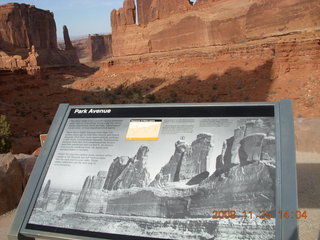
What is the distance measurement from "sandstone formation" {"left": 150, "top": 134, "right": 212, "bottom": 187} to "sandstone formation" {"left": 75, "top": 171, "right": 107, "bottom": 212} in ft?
1.44

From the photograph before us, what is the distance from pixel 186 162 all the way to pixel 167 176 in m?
0.18

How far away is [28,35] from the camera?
188 feet

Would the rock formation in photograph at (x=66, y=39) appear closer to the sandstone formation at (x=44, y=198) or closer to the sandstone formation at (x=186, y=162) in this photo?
the sandstone formation at (x=44, y=198)

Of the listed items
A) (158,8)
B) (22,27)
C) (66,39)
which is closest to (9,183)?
(158,8)

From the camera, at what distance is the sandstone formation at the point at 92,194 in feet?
7.92

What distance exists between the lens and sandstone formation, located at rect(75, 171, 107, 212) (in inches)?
95.0

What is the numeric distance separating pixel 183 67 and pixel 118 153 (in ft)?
74.7

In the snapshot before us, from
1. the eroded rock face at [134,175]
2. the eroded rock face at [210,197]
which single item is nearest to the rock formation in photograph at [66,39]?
the eroded rock face at [134,175]

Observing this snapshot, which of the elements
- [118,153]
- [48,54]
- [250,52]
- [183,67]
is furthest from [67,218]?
[48,54]

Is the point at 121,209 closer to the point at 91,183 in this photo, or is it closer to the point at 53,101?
the point at 91,183

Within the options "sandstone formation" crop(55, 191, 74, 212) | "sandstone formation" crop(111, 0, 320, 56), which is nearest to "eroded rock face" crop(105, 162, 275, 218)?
"sandstone formation" crop(55, 191, 74, 212)

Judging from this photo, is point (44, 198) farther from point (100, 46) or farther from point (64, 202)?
point (100, 46)

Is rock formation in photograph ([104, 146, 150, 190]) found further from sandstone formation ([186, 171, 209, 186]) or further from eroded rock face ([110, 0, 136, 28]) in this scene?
eroded rock face ([110, 0, 136, 28])

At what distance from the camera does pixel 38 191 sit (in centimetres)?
266
